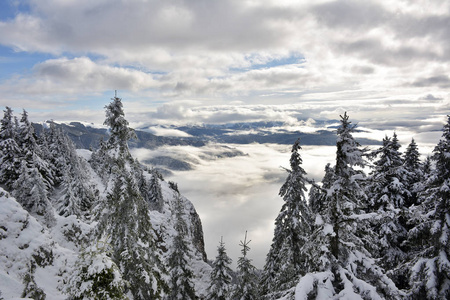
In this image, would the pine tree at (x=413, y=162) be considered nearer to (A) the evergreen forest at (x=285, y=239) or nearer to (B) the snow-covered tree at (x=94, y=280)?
(A) the evergreen forest at (x=285, y=239)

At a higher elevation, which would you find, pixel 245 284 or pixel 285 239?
pixel 285 239

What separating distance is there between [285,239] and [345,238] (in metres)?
10.6

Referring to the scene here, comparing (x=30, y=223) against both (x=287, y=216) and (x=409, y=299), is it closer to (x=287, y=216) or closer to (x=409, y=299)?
(x=287, y=216)

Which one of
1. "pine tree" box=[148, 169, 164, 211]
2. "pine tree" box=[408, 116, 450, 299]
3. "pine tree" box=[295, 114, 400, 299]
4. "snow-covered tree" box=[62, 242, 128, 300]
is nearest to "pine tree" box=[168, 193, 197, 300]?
"snow-covered tree" box=[62, 242, 128, 300]

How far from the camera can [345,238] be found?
24.5 feet

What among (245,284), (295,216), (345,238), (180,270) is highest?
(345,238)

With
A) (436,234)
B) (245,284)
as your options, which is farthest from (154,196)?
(436,234)

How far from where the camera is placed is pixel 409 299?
40.3ft

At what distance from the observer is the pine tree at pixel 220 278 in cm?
2000

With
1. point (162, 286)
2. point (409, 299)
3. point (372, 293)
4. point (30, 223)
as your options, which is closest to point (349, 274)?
point (372, 293)

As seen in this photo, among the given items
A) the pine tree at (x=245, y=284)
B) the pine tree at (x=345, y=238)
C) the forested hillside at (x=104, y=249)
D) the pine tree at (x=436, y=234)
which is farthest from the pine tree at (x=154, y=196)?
the pine tree at (x=345, y=238)

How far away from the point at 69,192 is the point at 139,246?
28.5 m

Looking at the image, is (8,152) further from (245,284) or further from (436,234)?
(436,234)

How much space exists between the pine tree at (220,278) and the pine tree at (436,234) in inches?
505
